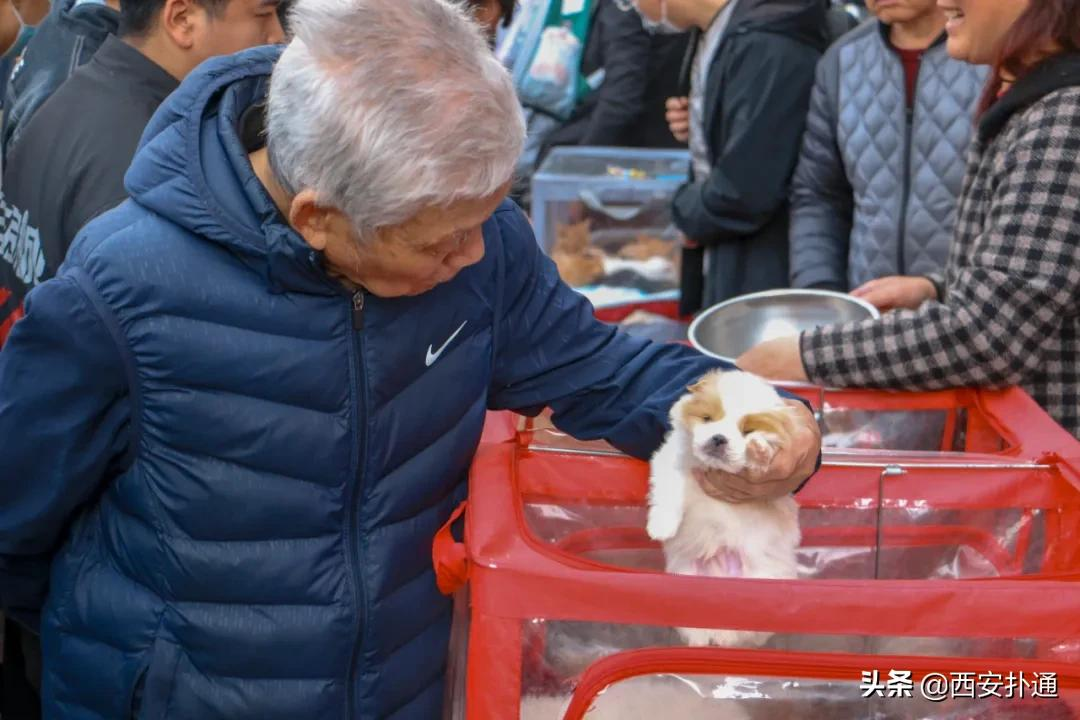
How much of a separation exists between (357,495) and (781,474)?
0.47m

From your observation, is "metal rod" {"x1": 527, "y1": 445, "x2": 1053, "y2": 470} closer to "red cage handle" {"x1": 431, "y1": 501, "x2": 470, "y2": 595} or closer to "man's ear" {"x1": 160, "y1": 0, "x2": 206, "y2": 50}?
"red cage handle" {"x1": 431, "y1": 501, "x2": 470, "y2": 595}

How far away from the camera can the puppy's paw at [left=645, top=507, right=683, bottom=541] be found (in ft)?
4.50

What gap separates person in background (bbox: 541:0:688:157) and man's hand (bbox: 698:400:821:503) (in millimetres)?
3070

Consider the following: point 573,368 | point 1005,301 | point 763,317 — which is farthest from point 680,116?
point 573,368

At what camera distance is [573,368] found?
145 centimetres

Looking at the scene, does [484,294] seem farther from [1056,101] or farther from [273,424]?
[1056,101]

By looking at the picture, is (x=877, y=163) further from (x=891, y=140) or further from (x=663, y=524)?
(x=663, y=524)

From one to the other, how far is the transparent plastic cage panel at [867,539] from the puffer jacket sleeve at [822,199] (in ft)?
4.10

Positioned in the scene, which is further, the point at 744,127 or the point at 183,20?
the point at 744,127

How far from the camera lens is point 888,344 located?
163 centimetres

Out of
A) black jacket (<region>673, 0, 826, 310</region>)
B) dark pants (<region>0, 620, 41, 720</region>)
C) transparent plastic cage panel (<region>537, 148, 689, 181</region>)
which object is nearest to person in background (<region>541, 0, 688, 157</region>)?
transparent plastic cage panel (<region>537, 148, 689, 181</region>)

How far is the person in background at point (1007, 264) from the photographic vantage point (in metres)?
1.54

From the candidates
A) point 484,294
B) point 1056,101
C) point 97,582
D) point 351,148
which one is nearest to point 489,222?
point 484,294

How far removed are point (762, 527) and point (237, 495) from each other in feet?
1.95
